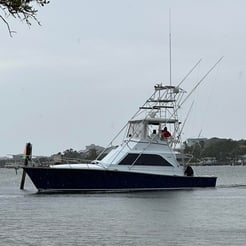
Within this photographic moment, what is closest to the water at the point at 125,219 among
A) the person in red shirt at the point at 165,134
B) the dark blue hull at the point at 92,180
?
the dark blue hull at the point at 92,180

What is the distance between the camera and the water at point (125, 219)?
1000 inches

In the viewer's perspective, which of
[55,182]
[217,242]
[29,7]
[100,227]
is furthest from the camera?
[55,182]

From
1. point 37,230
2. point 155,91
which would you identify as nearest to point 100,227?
point 37,230

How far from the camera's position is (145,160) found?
48.7 m

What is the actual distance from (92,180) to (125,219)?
51.2 ft

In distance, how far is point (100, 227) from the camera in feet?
96.1

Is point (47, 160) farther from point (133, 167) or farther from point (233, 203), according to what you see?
point (233, 203)

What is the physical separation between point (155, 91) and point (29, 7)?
40180 mm

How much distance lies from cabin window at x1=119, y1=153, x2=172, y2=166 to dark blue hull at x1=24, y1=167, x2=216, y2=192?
2.40ft

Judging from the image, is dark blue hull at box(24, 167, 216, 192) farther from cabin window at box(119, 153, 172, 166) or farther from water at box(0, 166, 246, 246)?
water at box(0, 166, 246, 246)

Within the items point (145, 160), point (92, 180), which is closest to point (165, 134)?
point (145, 160)

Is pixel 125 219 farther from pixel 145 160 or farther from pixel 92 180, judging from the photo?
pixel 145 160

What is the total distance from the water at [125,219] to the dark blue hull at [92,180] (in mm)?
A: 993

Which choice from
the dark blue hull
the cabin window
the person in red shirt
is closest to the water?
the dark blue hull
